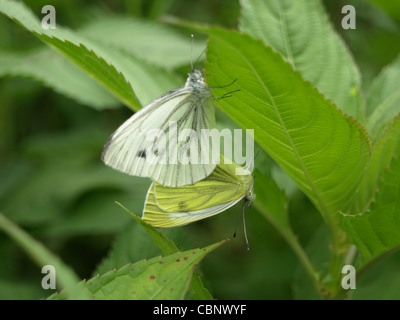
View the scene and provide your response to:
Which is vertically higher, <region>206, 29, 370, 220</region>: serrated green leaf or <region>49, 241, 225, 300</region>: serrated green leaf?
<region>206, 29, 370, 220</region>: serrated green leaf

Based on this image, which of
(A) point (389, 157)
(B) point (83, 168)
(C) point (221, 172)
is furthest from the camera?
(B) point (83, 168)

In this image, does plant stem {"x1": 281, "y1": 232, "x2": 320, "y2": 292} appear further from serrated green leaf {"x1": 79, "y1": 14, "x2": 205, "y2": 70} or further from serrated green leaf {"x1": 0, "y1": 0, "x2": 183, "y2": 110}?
serrated green leaf {"x1": 79, "y1": 14, "x2": 205, "y2": 70}

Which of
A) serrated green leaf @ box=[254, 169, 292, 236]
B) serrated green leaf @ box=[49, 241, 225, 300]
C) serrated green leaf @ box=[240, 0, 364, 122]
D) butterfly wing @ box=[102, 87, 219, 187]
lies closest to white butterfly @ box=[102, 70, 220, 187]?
butterfly wing @ box=[102, 87, 219, 187]

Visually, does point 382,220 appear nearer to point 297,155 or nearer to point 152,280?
point 297,155

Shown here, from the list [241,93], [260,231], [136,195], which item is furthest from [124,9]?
[241,93]

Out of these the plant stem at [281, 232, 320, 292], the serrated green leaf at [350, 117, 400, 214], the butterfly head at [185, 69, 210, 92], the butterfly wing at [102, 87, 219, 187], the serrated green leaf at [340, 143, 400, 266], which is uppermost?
the butterfly head at [185, 69, 210, 92]

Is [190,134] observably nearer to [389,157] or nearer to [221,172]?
[221,172]
